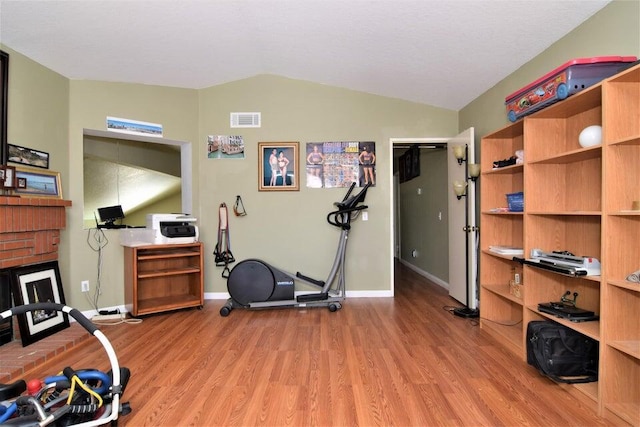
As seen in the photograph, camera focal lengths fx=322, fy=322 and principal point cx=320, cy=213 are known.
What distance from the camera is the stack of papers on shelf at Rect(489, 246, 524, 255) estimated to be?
2721 mm

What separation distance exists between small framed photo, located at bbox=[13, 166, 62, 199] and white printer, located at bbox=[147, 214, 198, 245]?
2.87 ft

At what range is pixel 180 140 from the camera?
4039 millimetres

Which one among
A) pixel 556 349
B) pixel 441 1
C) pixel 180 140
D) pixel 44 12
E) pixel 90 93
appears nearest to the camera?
pixel 556 349

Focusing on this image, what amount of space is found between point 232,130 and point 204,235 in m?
1.42

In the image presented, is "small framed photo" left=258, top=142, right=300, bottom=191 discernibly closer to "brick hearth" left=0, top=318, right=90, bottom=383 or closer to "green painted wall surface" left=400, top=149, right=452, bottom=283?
"green painted wall surface" left=400, top=149, right=452, bottom=283

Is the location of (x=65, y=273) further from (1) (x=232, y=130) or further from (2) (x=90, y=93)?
(1) (x=232, y=130)

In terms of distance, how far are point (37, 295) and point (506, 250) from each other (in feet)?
13.6

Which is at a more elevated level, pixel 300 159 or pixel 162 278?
pixel 300 159

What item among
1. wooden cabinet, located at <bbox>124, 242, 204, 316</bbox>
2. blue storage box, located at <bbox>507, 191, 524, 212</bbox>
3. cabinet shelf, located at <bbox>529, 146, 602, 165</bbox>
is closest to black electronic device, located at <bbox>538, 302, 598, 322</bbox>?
blue storage box, located at <bbox>507, 191, 524, 212</bbox>

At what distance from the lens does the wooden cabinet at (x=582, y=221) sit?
1754 mm

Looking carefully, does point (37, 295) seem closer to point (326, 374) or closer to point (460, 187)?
point (326, 374)

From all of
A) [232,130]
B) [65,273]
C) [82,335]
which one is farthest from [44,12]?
[82,335]

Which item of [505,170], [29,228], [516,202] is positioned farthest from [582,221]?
[29,228]

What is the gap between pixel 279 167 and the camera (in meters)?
4.21
